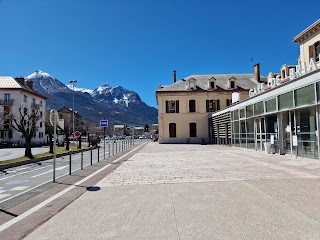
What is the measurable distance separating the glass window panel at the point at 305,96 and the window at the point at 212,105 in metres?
29.1

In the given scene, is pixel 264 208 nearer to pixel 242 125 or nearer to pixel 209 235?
pixel 209 235

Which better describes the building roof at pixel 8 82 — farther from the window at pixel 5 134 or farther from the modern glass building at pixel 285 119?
the modern glass building at pixel 285 119

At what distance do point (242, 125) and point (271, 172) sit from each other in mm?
15608

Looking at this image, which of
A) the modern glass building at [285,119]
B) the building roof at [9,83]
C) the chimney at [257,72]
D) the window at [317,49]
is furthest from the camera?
the building roof at [9,83]

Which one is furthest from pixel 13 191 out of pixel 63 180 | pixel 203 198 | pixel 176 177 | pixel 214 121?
pixel 214 121

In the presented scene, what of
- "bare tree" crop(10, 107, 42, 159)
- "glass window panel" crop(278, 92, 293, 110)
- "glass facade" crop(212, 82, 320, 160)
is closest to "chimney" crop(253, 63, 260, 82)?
"glass facade" crop(212, 82, 320, 160)

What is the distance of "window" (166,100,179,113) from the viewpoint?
4516cm

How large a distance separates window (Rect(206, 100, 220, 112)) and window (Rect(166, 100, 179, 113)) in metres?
4.71

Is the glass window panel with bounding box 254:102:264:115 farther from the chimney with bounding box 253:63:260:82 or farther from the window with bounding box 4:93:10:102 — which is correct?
the window with bounding box 4:93:10:102

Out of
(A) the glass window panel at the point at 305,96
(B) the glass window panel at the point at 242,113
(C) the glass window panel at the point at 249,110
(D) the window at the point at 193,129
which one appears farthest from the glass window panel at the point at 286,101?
(D) the window at the point at 193,129

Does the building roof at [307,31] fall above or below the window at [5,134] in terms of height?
above

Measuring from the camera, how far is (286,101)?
17031 millimetres

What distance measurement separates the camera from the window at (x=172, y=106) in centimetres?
4516

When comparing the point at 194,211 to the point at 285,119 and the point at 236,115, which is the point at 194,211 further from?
the point at 236,115
